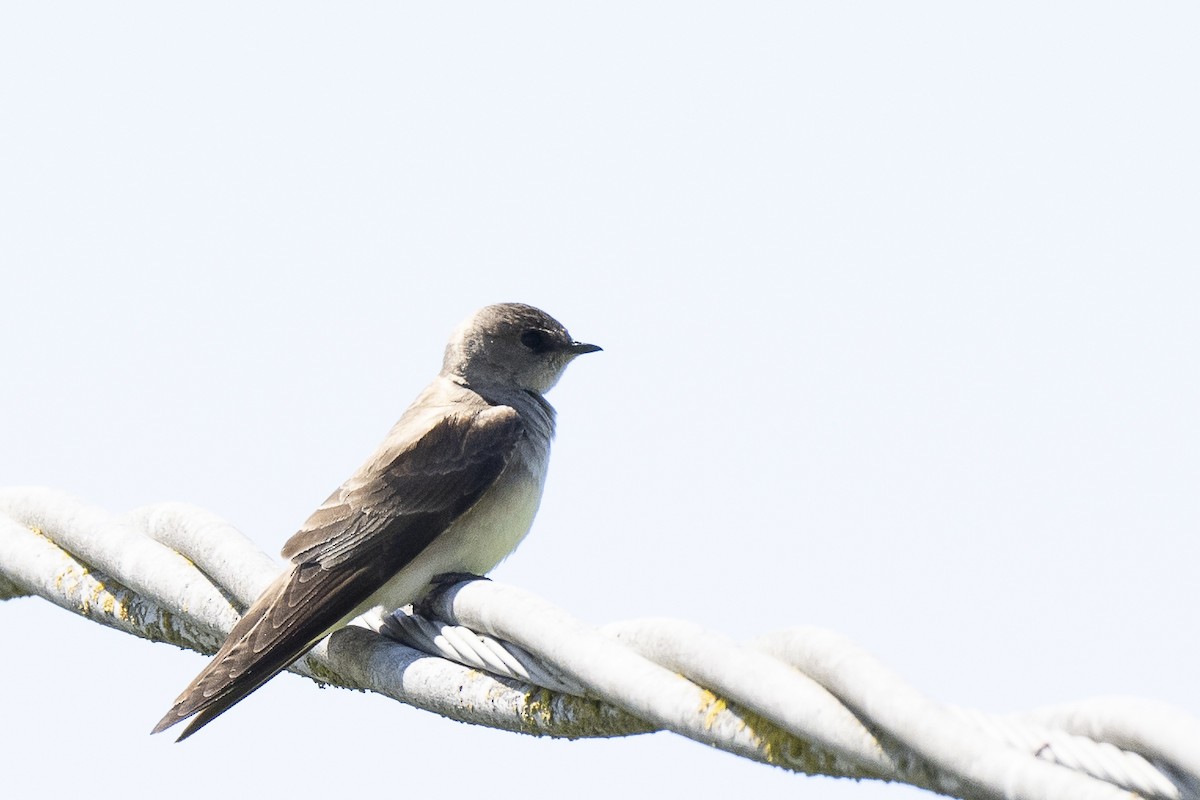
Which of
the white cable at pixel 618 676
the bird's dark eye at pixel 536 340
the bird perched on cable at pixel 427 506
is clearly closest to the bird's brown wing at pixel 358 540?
the bird perched on cable at pixel 427 506

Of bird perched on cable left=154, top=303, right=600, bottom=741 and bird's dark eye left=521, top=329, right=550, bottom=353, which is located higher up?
bird's dark eye left=521, top=329, right=550, bottom=353

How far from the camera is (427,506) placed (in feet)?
19.7

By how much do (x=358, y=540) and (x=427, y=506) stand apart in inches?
13.5

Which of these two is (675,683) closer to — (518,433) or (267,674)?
(267,674)

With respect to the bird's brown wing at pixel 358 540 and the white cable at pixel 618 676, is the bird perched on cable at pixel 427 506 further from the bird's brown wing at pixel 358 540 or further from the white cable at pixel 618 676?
the white cable at pixel 618 676

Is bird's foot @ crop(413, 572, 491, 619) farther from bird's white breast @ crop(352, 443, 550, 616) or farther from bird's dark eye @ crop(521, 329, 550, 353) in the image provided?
bird's dark eye @ crop(521, 329, 550, 353)

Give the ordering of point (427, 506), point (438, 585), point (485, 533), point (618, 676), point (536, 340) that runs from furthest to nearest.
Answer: point (536, 340), point (485, 533), point (427, 506), point (438, 585), point (618, 676)

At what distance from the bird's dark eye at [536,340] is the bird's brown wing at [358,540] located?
2.44 ft

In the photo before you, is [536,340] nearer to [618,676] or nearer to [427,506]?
[427,506]

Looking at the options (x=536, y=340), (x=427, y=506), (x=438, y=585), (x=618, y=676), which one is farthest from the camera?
(x=536, y=340)

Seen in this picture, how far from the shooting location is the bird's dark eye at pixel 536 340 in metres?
7.59

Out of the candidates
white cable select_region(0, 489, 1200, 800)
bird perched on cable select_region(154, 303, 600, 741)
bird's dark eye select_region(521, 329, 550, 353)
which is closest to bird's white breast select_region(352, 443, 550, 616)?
bird perched on cable select_region(154, 303, 600, 741)

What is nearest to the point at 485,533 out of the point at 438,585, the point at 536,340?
the point at 438,585

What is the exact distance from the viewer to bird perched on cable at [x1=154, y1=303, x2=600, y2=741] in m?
4.89
